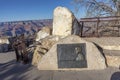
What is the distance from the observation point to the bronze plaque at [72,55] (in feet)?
25.4

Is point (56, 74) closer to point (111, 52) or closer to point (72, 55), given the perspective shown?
point (72, 55)

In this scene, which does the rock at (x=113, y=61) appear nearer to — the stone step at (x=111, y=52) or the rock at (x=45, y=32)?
the stone step at (x=111, y=52)

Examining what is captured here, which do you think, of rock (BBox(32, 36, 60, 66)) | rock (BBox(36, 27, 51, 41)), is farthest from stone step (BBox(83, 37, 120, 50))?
rock (BBox(36, 27, 51, 41))

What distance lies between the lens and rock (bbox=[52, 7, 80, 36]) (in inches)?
376

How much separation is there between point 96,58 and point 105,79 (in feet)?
4.24

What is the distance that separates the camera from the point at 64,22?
31.7 ft

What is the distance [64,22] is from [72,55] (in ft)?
7.17

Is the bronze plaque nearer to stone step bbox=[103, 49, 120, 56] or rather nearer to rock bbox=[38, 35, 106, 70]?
rock bbox=[38, 35, 106, 70]

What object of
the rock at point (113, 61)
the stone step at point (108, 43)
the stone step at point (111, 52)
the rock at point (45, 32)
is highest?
the rock at point (45, 32)

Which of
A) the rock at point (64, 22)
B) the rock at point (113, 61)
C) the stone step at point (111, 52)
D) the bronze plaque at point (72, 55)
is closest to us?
the bronze plaque at point (72, 55)

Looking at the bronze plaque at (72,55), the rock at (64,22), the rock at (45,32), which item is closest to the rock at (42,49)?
the rock at (64,22)

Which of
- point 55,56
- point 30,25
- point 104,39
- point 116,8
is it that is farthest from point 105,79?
point 30,25

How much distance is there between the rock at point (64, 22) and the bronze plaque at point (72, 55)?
1.80 meters

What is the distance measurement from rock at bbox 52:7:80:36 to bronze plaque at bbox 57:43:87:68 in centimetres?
180
